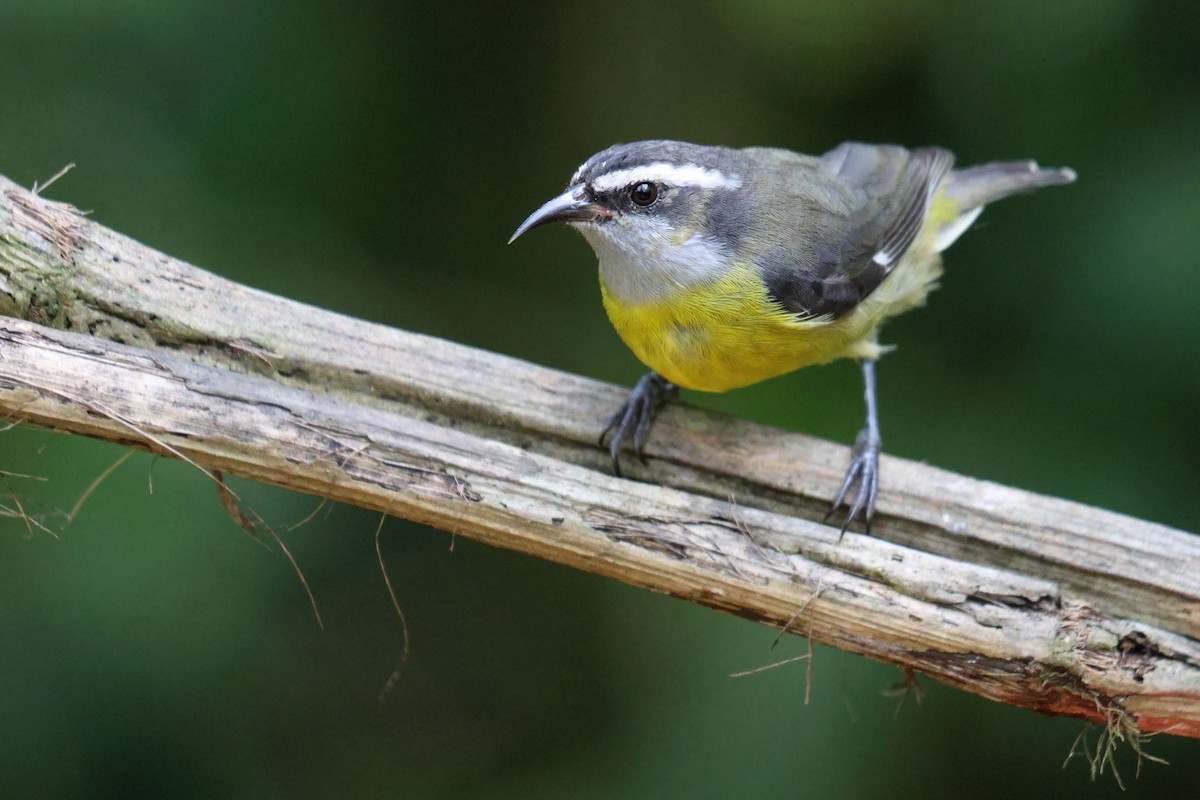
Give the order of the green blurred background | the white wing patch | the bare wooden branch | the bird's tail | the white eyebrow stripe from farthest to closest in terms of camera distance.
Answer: the white wing patch
the bird's tail
the green blurred background
the white eyebrow stripe
the bare wooden branch

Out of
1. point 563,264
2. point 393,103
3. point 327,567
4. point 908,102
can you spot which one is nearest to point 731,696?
point 327,567

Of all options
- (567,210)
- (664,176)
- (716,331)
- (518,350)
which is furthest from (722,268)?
(518,350)

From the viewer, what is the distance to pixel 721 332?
10.2 feet

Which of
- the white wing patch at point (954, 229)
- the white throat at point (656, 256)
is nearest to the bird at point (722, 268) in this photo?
the white throat at point (656, 256)

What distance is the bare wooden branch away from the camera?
2.58 meters

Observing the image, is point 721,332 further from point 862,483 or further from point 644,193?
point 862,483

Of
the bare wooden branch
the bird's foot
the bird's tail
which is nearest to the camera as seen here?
the bare wooden branch

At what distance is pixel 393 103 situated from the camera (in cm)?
462

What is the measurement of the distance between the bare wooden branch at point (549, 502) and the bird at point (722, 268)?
0.26 meters

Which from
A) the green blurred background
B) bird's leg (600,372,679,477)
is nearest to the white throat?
bird's leg (600,372,679,477)

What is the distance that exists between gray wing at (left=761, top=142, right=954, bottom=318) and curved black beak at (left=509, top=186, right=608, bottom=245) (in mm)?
562

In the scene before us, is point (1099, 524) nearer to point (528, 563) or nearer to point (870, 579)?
point (870, 579)

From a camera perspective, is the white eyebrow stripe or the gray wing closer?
the white eyebrow stripe

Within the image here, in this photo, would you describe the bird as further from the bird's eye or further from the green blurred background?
the green blurred background
